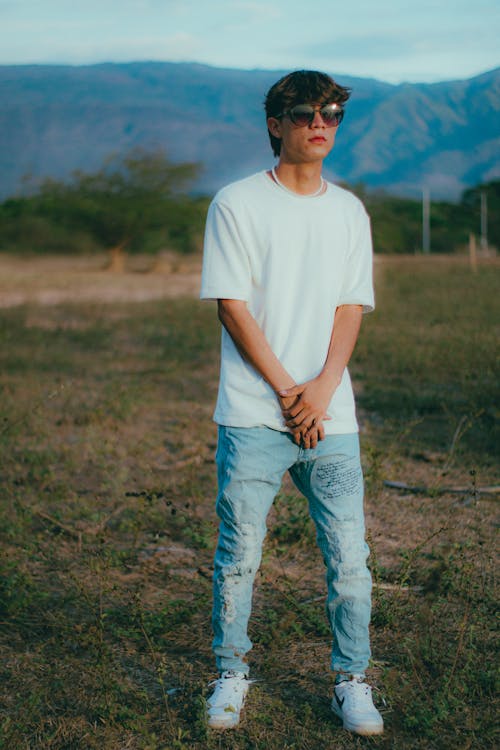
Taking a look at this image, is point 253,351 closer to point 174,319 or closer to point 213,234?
point 213,234

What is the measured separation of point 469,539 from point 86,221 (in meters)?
17.5

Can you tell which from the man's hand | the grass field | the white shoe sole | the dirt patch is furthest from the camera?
the dirt patch

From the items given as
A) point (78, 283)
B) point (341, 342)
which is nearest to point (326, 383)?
point (341, 342)

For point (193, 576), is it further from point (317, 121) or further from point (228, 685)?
point (317, 121)

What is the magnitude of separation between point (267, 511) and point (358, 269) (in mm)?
750

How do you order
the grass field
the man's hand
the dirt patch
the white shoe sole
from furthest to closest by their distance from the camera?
the dirt patch, the grass field, the white shoe sole, the man's hand

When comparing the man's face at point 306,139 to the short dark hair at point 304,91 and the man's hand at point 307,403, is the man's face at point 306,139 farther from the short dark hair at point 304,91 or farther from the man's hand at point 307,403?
the man's hand at point 307,403

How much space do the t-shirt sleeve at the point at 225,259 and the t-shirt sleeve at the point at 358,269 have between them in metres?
0.32

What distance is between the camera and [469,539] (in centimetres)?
375

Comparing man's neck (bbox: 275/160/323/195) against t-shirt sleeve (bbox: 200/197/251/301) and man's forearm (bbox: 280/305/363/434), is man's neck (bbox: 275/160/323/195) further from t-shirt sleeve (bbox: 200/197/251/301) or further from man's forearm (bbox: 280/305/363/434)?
man's forearm (bbox: 280/305/363/434)

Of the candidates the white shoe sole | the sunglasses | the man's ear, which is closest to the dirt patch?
the man's ear

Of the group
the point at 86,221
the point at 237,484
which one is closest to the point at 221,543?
the point at 237,484

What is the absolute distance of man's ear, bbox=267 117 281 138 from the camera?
2.42 metres

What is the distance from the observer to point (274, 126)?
243 centimetres
